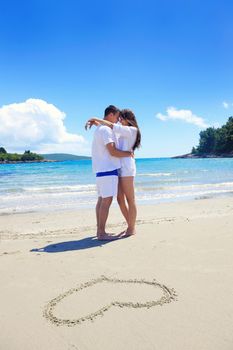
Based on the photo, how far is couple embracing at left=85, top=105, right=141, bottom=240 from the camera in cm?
528

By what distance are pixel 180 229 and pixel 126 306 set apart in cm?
302

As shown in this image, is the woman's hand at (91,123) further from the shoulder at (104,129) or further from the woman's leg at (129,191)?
the woman's leg at (129,191)

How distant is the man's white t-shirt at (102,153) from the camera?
17.3 feet

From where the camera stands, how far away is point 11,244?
5070 mm

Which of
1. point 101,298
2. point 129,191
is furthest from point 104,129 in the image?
point 101,298

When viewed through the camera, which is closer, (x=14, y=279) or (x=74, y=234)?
(x=14, y=279)

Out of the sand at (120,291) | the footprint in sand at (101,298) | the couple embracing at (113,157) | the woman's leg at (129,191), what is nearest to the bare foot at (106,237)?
the couple embracing at (113,157)

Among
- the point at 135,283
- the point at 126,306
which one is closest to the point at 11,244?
the point at 135,283

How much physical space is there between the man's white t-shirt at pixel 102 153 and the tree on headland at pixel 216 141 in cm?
11624

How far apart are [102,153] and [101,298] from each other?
9.20 feet

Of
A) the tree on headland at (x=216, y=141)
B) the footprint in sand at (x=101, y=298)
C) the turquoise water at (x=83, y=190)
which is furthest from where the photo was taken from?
the tree on headland at (x=216, y=141)

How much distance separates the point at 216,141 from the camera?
129 m

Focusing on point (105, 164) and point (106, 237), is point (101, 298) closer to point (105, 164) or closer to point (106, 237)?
point (106, 237)

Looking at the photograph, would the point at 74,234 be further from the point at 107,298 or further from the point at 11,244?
the point at 107,298
